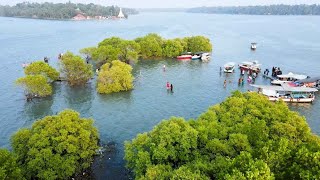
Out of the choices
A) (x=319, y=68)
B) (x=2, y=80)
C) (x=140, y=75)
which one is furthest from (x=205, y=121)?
(x=319, y=68)

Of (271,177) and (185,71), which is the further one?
(185,71)

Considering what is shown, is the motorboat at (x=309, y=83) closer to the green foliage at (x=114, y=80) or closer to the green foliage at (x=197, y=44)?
the green foliage at (x=114, y=80)

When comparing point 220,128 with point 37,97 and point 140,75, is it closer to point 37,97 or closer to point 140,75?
point 37,97

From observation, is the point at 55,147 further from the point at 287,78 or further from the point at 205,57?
the point at 205,57

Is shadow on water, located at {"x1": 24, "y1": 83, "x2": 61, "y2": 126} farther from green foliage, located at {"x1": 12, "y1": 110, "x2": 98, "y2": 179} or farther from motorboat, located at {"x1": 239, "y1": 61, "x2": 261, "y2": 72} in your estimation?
motorboat, located at {"x1": 239, "y1": 61, "x2": 261, "y2": 72}

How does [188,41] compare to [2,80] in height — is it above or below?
above
